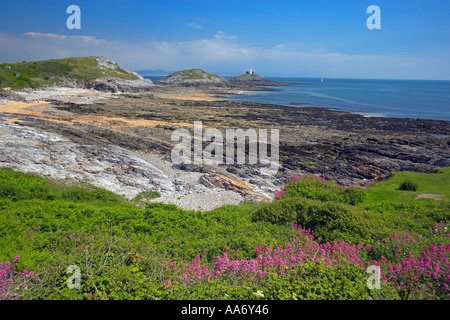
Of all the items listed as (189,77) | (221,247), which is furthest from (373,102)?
(189,77)

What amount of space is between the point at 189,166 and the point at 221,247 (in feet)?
48.3

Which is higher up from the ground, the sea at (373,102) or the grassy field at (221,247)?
the sea at (373,102)

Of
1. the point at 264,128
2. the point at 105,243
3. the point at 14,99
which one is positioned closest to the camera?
the point at 105,243

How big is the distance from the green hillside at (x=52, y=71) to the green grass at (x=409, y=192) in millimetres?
72307

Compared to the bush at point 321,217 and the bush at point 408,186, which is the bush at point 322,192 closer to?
the bush at point 321,217

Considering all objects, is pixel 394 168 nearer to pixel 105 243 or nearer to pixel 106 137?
pixel 105 243

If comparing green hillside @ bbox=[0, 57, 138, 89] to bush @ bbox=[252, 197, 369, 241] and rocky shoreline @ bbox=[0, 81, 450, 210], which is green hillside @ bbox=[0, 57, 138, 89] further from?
bush @ bbox=[252, 197, 369, 241]

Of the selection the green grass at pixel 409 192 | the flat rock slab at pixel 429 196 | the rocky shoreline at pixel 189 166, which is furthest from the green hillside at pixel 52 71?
the flat rock slab at pixel 429 196

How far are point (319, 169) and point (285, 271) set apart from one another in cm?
2009

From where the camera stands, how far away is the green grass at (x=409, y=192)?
1556 cm

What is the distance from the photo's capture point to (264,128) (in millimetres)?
41000

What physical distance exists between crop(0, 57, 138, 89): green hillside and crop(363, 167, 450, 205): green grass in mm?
72307

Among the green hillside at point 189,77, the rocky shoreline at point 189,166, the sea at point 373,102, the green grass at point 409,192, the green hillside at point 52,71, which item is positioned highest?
the green hillside at point 189,77
